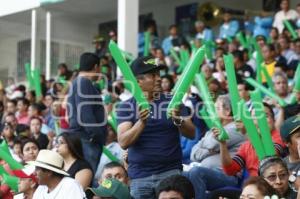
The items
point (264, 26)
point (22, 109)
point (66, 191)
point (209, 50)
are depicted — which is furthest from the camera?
point (264, 26)

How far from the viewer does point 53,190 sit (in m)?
5.83

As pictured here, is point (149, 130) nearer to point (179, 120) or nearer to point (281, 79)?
point (179, 120)

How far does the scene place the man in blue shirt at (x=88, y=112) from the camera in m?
7.12

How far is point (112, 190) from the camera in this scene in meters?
5.53

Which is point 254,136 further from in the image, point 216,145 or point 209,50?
point 209,50

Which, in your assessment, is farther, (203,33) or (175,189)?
(203,33)

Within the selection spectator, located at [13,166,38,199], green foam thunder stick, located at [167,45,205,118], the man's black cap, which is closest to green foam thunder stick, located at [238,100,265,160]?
green foam thunder stick, located at [167,45,205,118]

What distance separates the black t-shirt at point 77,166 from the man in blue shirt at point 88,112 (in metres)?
0.37

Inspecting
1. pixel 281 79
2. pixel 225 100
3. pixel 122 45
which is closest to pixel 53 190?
pixel 225 100

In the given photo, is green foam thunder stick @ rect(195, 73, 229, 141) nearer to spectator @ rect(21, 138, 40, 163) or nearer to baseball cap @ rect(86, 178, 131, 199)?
baseball cap @ rect(86, 178, 131, 199)

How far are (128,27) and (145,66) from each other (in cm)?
557

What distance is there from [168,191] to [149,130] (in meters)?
0.86

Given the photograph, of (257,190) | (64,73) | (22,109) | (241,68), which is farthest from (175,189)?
(64,73)

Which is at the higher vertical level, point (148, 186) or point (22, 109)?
point (22, 109)
